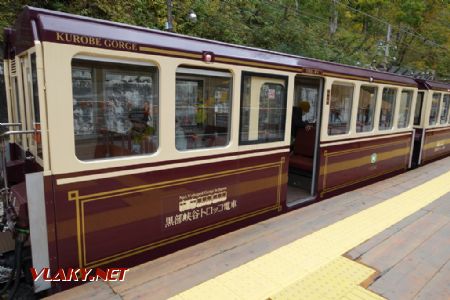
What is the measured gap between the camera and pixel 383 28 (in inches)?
808

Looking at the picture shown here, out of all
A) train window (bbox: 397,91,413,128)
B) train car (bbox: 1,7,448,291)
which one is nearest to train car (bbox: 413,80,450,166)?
train window (bbox: 397,91,413,128)

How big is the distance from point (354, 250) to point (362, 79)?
10.8ft

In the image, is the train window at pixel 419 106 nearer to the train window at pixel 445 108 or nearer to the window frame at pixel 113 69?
the train window at pixel 445 108

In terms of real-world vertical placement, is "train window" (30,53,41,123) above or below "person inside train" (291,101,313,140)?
above

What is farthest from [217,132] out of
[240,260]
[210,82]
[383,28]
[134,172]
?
[383,28]

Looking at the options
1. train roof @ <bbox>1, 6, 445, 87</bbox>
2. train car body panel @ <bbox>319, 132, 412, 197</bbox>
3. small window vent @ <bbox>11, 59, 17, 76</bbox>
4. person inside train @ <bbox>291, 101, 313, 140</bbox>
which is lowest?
train car body panel @ <bbox>319, 132, 412, 197</bbox>

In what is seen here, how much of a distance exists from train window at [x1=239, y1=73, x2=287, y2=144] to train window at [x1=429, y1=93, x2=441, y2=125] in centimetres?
655

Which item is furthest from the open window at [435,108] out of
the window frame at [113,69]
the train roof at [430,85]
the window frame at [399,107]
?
the window frame at [113,69]

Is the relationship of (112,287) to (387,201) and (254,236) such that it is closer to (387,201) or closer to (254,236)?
(254,236)

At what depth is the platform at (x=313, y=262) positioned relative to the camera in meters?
2.75

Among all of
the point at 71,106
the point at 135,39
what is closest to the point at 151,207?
the point at 71,106

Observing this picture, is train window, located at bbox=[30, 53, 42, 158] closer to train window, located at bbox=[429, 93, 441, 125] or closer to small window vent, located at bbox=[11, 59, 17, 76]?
small window vent, located at bbox=[11, 59, 17, 76]

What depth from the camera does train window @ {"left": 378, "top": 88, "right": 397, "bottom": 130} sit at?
657 centimetres

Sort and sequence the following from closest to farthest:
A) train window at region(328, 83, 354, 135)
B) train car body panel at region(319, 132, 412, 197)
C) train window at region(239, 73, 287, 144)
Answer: train window at region(239, 73, 287, 144) < train window at region(328, 83, 354, 135) < train car body panel at region(319, 132, 412, 197)
